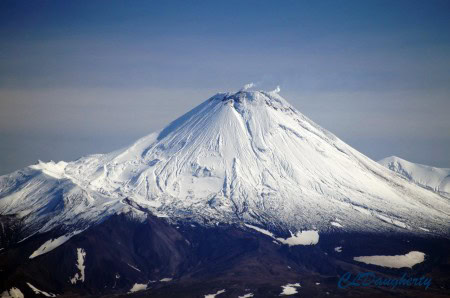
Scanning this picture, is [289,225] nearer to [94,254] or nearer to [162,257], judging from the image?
[162,257]

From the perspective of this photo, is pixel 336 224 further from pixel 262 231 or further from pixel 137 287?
pixel 137 287

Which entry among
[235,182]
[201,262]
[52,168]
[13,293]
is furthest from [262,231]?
[52,168]

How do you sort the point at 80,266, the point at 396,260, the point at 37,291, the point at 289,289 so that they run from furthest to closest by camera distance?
the point at 396,260 < the point at 80,266 < the point at 37,291 < the point at 289,289

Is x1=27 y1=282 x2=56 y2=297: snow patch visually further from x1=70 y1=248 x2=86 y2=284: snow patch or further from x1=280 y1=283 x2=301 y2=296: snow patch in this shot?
x1=280 y1=283 x2=301 y2=296: snow patch

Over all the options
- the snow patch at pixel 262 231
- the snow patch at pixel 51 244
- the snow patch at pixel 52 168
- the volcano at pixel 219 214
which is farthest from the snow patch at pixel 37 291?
the snow patch at pixel 52 168

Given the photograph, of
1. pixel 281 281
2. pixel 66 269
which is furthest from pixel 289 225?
pixel 66 269
